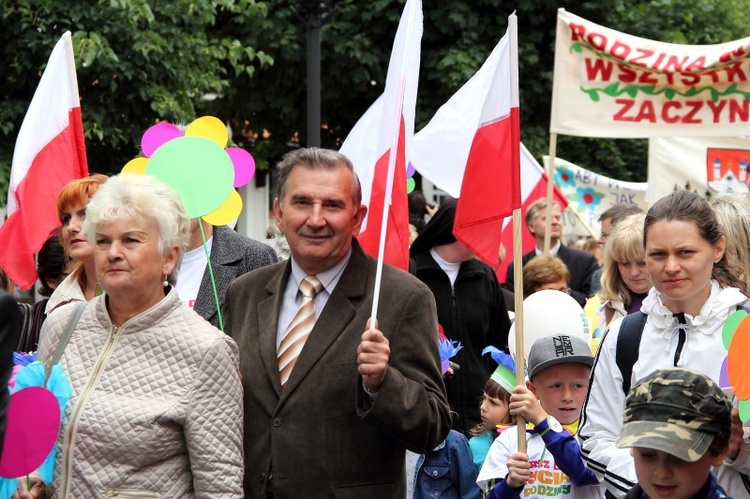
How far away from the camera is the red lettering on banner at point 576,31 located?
9.05 m

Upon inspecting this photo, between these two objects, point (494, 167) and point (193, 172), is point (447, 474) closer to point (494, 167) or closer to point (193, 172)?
point (494, 167)

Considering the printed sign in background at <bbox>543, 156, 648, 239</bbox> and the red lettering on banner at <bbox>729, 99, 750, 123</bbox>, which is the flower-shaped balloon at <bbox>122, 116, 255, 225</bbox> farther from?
the printed sign in background at <bbox>543, 156, 648, 239</bbox>

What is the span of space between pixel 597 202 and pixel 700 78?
629cm

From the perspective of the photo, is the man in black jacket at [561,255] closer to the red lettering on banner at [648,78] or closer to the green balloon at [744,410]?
the red lettering on banner at [648,78]

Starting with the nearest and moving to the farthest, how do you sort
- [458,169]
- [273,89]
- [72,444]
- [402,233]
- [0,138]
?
[72,444] → [402,233] → [458,169] → [0,138] → [273,89]

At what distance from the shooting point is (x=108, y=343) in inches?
150

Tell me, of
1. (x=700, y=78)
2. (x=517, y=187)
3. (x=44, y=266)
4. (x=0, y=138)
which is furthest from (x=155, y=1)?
(x=517, y=187)

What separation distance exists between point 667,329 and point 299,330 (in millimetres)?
1152

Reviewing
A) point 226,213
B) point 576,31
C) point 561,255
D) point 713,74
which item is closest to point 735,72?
point 713,74

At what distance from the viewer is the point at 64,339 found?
3.85 m

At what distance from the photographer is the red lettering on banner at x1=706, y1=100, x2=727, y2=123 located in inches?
346

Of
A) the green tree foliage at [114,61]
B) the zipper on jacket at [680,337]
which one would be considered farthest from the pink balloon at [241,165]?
the green tree foliage at [114,61]

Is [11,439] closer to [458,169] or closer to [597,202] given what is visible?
[458,169]

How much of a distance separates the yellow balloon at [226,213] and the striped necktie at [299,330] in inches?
39.7
